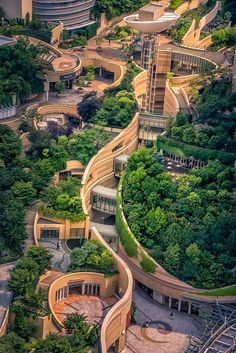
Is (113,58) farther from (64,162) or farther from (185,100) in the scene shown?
(64,162)

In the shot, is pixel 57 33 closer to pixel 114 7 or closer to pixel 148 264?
pixel 114 7

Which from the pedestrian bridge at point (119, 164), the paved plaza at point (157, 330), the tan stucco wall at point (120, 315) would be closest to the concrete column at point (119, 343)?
the tan stucco wall at point (120, 315)

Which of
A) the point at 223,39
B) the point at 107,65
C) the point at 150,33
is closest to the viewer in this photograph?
the point at 150,33

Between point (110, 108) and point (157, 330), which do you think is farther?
point (110, 108)

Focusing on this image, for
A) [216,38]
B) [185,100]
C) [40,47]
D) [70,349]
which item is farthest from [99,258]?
[216,38]

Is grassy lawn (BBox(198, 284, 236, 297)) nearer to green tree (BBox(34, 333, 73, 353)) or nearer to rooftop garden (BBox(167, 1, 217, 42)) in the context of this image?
green tree (BBox(34, 333, 73, 353))

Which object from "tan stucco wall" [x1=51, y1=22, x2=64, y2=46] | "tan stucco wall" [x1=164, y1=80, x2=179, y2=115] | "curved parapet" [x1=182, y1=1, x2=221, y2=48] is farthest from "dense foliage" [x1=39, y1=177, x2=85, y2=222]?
"curved parapet" [x1=182, y1=1, x2=221, y2=48]

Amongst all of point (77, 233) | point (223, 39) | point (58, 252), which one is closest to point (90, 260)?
point (58, 252)
